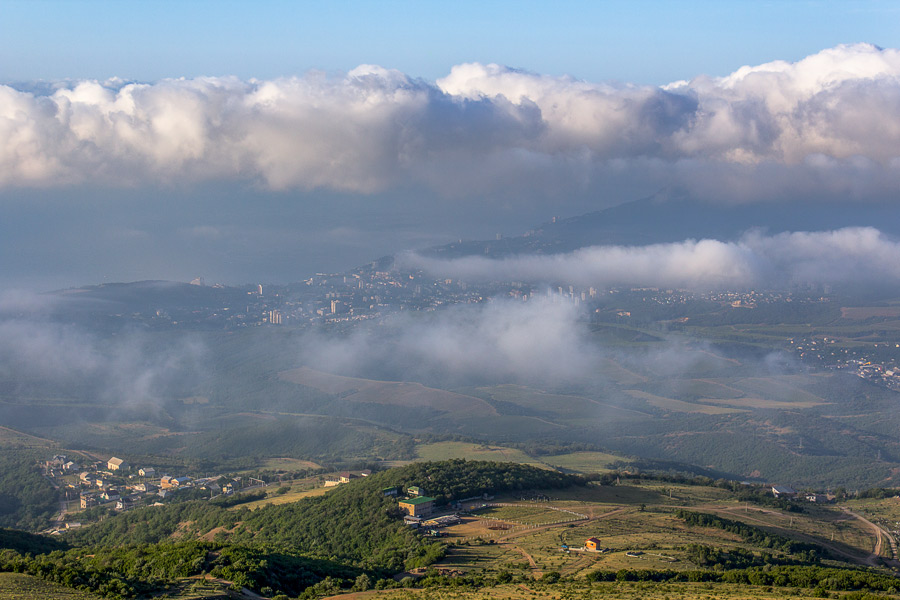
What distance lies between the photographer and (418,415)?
13000 cm

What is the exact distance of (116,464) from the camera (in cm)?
8181

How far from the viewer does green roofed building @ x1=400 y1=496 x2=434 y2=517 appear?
4831cm

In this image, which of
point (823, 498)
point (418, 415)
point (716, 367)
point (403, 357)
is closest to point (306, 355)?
point (403, 357)

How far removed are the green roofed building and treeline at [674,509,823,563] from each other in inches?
536

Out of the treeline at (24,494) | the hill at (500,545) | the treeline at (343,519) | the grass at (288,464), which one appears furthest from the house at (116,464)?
the hill at (500,545)

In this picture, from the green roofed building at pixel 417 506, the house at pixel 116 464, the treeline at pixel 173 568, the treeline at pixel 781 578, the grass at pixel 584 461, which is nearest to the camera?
the treeline at pixel 173 568

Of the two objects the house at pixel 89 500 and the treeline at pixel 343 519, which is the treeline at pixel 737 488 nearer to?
the treeline at pixel 343 519

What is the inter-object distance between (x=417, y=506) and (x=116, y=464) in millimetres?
43868

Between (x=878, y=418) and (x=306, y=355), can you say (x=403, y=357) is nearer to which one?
(x=306, y=355)

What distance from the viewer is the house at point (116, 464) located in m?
80.6

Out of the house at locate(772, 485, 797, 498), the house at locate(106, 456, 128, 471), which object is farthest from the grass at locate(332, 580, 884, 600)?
the house at locate(106, 456, 128, 471)

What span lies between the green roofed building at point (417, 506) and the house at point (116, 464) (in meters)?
41.0

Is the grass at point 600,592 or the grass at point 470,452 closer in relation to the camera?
the grass at point 600,592

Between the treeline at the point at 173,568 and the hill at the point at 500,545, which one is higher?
the treeline at the point at 173,568
